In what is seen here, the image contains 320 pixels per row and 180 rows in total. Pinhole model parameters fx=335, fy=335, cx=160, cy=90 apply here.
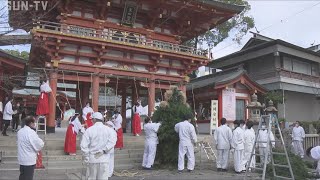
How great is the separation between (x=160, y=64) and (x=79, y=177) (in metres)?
9.51

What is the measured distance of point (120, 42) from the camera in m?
15.9

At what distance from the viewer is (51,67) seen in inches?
595

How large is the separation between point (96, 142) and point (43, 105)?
7.86 meters

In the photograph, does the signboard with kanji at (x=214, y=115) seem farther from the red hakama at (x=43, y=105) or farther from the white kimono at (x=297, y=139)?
the red hakama at (x=43, y=105)

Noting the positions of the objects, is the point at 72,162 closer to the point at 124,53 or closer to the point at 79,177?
the point at 79,177

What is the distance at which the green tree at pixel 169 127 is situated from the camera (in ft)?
37.5

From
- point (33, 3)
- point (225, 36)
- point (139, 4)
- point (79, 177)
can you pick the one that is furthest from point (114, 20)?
point (225, 36)

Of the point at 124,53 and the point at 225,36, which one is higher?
the point at 225,36

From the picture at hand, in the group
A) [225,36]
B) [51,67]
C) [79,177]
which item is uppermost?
[225,36]

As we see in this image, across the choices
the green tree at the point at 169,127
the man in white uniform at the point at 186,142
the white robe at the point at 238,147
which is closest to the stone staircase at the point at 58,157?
the green tree at the point at 169,127

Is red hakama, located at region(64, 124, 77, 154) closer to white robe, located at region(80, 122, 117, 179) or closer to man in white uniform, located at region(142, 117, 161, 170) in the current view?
man in white uniform, located at region(142, 117, 161, 170)

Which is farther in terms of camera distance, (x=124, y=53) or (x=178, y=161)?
(x=124, y=53)

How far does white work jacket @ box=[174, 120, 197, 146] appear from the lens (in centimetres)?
1077

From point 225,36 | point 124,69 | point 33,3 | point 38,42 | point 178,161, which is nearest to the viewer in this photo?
point 178,161
